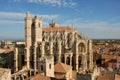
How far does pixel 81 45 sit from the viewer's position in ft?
186

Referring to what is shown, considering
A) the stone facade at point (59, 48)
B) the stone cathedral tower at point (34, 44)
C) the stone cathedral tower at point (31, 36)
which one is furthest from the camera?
the stone cathedral tower at point (31, 36)

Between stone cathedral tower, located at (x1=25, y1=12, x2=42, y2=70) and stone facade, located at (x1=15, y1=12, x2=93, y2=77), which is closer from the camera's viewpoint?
stone facade, located at (x1=15, y1=12, x2=93, y2=77)

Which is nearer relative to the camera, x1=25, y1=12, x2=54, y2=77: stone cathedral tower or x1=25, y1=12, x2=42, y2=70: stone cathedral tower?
x1=25, y1=12, x2=54, y2=77: stone cathedral tower

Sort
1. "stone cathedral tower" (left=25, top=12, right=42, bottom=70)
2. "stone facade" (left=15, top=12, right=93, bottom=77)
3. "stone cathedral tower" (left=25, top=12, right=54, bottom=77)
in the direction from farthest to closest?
1. "stone cathedral tower" (left=25, top=12, right=42, bottom=70)
2. "stone facade" (left=15, top=12, right=93, bottom=77)
3. "stone cathedral tower" (left=25, top=12, right=54, bottom=77)

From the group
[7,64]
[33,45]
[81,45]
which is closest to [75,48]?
[81,45]

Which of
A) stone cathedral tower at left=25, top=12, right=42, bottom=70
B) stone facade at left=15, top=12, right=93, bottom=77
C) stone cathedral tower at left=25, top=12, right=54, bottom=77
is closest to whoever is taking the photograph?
stone cathedral tower at left=25, top=12, right=54, bottom=77

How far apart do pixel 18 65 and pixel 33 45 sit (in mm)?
6620

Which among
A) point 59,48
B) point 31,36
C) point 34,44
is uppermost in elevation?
point 31,36

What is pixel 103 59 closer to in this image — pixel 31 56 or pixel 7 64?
pixel 31 56

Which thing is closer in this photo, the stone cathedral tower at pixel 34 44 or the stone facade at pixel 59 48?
the stone cathedral tower at pixel 34 44

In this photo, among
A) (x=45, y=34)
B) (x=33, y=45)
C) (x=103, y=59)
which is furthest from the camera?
(x=103, y=59)

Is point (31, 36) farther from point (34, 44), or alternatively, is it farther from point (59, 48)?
point (59, 48)

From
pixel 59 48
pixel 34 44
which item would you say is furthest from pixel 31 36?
pixel 59 48

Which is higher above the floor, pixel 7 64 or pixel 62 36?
pixel 62 36
